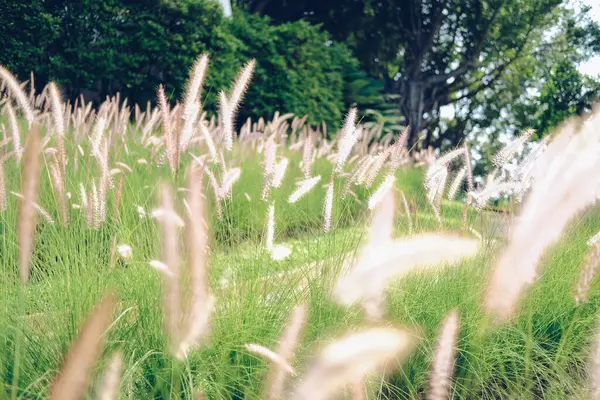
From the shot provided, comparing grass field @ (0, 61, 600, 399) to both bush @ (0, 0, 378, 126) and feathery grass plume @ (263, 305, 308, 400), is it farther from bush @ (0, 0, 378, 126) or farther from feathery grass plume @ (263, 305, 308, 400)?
bush @ (0, 0, 378, 126)

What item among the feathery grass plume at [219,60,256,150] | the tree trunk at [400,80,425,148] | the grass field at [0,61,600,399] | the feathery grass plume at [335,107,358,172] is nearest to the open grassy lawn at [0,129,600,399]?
the grass field at [0,61,600,399]

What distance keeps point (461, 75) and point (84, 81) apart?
500 inches

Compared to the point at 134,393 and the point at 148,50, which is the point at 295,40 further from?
the point at 134,393

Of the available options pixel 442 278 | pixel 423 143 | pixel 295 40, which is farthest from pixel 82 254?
pixel 423 143

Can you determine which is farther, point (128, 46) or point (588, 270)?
point (128, 46)

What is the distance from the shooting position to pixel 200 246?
1.27 metres

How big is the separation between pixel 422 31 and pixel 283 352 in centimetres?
1849

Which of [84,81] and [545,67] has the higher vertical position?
[545,67]

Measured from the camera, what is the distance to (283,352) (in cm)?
123

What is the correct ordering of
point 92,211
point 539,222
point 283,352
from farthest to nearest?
point 92,211, point 539,222, point 283,352

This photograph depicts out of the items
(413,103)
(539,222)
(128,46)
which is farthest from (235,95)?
(413,103)

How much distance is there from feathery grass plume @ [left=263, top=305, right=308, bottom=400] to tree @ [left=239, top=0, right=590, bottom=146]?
16.9m

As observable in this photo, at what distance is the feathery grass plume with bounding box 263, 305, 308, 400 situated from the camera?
1230 mm

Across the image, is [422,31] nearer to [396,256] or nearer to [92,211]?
[92,211]
